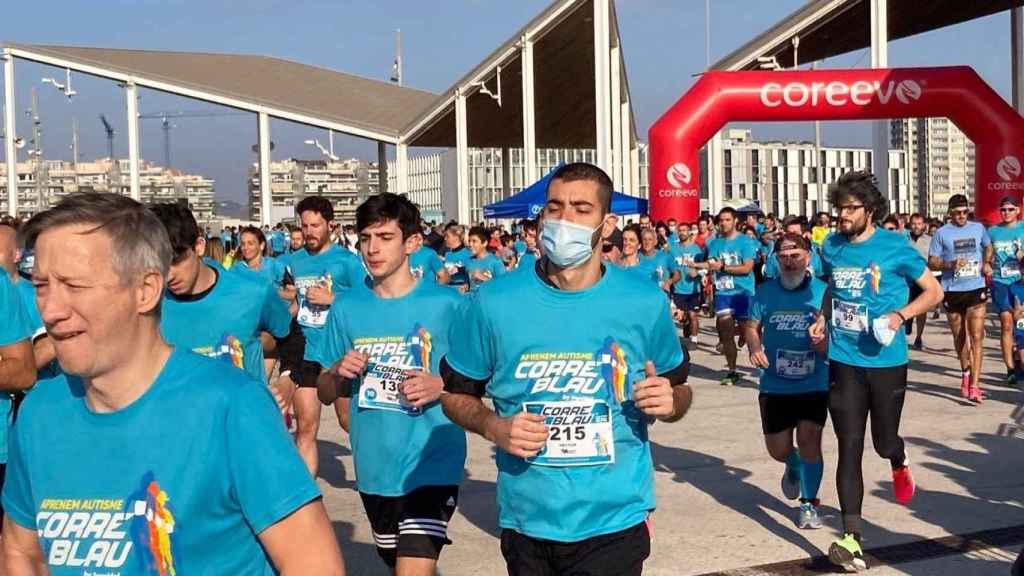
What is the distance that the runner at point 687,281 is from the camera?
18.0m

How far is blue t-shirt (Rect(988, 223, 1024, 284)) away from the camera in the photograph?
1329 cm

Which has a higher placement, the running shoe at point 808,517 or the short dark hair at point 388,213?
the short dark hair at point 388,213

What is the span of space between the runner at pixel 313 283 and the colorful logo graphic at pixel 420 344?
1244mm

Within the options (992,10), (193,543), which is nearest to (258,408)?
(193,543)

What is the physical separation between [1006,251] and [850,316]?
7.15 m

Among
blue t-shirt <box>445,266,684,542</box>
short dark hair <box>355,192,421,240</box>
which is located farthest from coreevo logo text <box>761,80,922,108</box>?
blue t-shirt <box>445,266,684,542</box>

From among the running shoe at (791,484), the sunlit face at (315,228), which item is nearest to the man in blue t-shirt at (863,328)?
the running shoe at (791,484)

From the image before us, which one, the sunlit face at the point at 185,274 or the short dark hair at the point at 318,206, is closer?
the sunlit face at the point at 185,274

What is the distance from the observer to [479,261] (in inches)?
635

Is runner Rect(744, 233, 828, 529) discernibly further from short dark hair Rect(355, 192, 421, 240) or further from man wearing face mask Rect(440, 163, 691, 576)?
man wearing face mask Rect(440, 163, 691, 576)

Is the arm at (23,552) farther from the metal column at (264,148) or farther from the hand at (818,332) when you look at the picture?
the metal column at (264,148)

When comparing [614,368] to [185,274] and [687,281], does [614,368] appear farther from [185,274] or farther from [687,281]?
[687,281]

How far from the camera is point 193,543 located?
237 centimetres

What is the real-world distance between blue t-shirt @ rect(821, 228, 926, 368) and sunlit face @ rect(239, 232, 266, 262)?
22.5 ft
